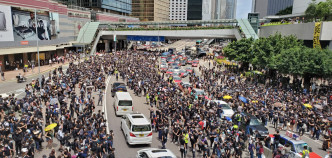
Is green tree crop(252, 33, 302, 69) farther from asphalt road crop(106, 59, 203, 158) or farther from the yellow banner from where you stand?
asphalt road crop(106, 59, 203, 158)

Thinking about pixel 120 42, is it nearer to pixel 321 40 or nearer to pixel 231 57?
pixel 231 57

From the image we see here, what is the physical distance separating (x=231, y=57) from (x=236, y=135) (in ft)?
109

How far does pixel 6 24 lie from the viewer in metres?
38.2

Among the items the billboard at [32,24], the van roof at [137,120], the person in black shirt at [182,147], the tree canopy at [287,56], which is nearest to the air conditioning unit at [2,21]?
the billboard at [32,24]

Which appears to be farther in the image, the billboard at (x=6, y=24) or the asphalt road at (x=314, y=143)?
the billboard at (x=6, y=24)

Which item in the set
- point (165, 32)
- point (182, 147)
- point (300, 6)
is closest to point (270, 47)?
point (182, 147)

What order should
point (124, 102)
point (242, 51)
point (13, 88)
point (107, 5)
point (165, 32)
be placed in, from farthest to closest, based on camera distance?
point (107, 5), point (165, 32), point (242, 51), point (13, 88), point (124, 102)

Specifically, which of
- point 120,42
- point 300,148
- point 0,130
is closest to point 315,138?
point 300,148

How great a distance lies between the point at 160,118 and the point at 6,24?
109 feet

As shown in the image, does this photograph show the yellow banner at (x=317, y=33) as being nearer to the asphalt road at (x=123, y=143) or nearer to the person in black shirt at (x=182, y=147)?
the asphalt road at (x=123, y=143)

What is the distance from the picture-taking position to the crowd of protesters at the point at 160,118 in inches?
541

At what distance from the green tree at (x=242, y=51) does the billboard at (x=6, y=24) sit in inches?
1431

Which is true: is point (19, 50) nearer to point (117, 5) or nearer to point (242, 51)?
point (242, 51)

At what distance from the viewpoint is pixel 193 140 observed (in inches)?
577
